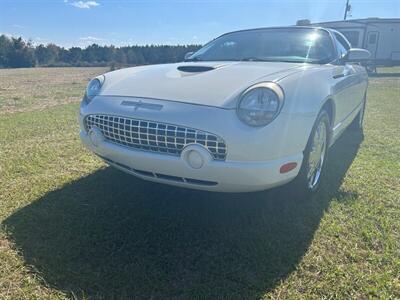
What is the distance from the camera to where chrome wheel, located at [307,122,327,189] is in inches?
105

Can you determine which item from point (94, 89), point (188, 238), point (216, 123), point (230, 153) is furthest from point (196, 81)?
point (188, 238)

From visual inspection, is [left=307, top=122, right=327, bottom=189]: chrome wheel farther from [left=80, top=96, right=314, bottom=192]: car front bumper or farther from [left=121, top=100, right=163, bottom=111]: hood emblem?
[left=121, top=100, right=163, bottom=111]: hood emblem

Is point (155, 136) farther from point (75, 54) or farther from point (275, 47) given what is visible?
point (75, 54)

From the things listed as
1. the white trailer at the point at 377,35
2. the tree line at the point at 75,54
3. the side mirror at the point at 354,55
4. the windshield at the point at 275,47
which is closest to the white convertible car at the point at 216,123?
the windshield at the point at 275,47

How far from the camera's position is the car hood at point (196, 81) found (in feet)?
7.14

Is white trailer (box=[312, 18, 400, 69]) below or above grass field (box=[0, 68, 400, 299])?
above

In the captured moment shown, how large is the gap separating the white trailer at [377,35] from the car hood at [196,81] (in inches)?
926

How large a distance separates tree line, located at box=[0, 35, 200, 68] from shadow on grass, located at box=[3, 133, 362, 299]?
5097 centimetres

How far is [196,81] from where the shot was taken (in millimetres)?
2410

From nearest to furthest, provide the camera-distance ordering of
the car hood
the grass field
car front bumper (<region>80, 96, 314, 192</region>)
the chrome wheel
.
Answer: the grass field < car front bumper (<region>80, 96, 314, 192</region>) < the car hood < the chrome wheel

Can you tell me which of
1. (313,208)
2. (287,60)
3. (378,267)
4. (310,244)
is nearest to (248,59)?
(287,60)

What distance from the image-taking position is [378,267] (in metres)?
2.00

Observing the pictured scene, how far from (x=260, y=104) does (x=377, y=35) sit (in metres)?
26.8

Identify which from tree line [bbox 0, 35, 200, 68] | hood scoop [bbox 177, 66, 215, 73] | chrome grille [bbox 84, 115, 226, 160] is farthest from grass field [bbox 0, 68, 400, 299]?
tree line [bbox 0, 35, 200, 68]
